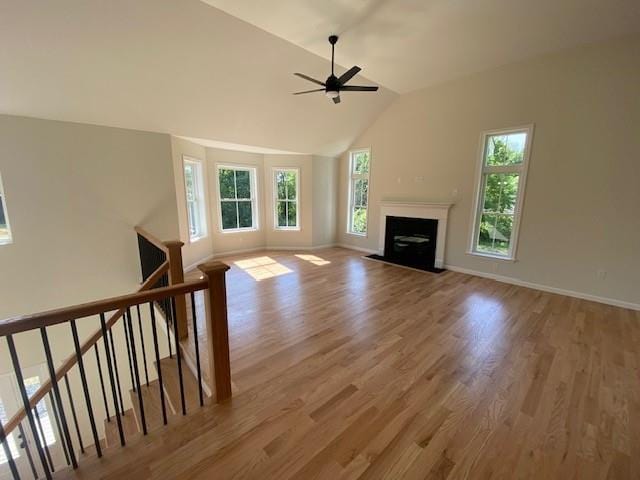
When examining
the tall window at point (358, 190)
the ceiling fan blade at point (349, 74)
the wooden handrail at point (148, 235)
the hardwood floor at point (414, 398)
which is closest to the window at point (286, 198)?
the tall window at point (358, 190)

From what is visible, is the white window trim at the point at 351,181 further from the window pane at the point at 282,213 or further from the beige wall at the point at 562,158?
the window pane at the point at 282,213

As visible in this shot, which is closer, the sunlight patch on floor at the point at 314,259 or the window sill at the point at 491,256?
the window sill at the point at 491,256

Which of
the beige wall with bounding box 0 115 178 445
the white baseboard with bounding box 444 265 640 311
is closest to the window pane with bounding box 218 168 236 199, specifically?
the beige wall with bounding box 0 115 178 445

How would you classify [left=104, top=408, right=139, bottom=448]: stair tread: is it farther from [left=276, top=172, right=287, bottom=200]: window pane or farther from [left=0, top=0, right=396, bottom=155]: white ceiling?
[left=276, top=172, right=287, bottom=200]: window pane

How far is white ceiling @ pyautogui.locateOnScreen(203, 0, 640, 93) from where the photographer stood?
2.75 meters

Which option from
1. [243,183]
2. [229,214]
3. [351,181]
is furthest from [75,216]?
[351,181]

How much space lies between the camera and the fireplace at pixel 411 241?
208 inches

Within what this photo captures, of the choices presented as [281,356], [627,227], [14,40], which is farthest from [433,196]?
[14,40]

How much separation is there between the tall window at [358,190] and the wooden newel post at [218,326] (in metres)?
4.99

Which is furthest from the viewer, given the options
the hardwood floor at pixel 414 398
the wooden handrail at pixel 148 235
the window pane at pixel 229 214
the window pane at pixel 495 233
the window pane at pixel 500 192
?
the window pane at pixel 229 214

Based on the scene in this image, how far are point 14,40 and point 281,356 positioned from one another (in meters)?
3.61

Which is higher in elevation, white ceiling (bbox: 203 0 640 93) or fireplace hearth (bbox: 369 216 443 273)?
white ceiling (bbox: 203 0 640 93)

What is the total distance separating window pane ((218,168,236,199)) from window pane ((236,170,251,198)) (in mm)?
121

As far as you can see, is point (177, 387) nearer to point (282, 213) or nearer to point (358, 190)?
Result: point (282, 213)
